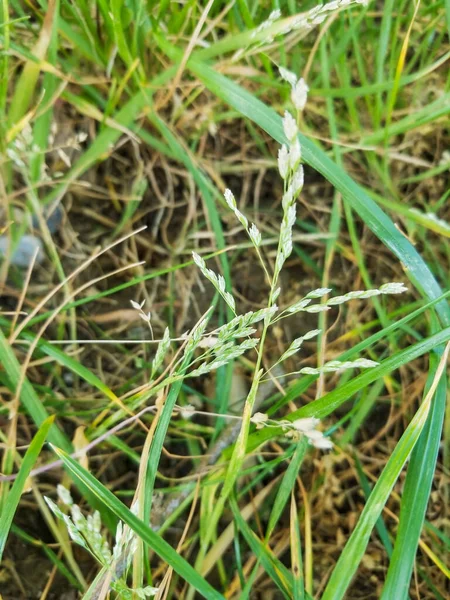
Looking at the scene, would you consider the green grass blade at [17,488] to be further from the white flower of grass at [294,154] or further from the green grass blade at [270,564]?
the white flower of grass at [294,154]

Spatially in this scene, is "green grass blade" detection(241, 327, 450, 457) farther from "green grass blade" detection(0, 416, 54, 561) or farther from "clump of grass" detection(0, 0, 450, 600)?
"green grass blade" detection(0, 416, 54, 561)

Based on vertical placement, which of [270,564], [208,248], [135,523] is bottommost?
[270,564]

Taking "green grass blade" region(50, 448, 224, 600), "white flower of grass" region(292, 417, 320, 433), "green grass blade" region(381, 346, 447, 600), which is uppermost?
"white flower of grass" region(292, 417, 320, 433)

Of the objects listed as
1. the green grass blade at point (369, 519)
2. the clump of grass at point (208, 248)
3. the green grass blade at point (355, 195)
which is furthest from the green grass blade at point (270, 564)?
the green grass blade at point (355, 195)

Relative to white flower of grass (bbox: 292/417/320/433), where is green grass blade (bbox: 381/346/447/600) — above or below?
below

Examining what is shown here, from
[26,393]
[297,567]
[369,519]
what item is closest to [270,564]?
[297,567]

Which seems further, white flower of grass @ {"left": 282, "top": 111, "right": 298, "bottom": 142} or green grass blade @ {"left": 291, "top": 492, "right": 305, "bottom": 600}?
green grass blade @ {"left": 291, "top": 492, "right": 305, "bottom": 600}

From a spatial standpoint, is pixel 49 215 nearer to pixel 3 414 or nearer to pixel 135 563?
pixel 3 414

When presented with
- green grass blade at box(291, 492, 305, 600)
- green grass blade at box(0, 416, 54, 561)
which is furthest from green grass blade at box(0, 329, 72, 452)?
green grass blade at box(291, 492, 305, 600)

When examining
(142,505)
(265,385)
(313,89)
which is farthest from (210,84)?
(142,505)

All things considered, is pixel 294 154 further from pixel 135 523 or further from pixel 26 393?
pixel 26 393
